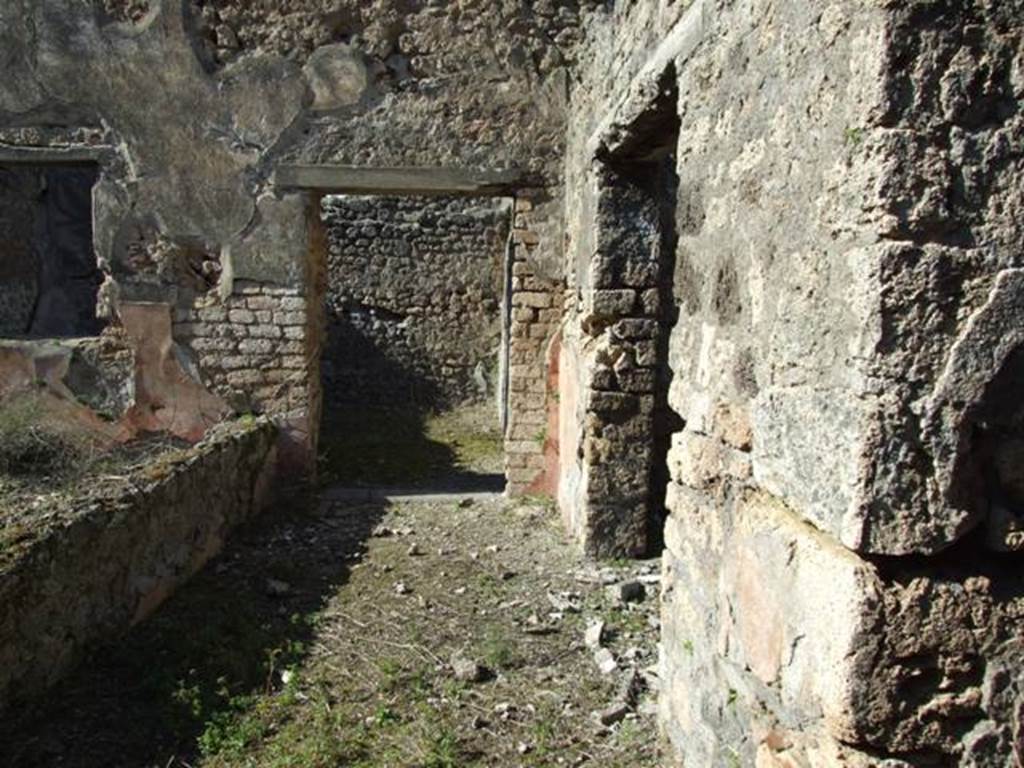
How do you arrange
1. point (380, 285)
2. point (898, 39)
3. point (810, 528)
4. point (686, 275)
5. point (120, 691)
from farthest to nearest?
point (380, 285)
point (120, 691)
point (686, 275)
point (810, 528)
point (898, 39)

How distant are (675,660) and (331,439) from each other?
6444mm

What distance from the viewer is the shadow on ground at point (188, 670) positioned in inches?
110

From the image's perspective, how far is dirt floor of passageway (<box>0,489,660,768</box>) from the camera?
2.84 meters

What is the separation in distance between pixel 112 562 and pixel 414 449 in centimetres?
494

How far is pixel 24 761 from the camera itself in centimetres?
267

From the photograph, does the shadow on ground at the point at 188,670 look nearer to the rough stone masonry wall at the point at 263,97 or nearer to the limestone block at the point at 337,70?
the rough stone masonry wall at the point at 263,97

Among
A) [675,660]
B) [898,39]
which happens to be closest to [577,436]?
[675,660]

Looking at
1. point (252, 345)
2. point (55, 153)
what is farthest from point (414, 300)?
point (55, 153)

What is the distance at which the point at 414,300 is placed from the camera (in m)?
10.9

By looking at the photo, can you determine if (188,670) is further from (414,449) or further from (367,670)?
(414,449)

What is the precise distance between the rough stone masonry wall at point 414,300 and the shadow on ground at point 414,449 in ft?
1.24

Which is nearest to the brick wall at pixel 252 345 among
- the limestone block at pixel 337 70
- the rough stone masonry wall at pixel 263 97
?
the rough stone masonry wall at pixel 263 97

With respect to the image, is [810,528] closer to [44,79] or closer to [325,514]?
[325,514]

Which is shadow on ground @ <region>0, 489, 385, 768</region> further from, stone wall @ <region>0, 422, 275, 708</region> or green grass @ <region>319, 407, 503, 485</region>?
green grass @ <region>319, 407, 503, 485</region>
